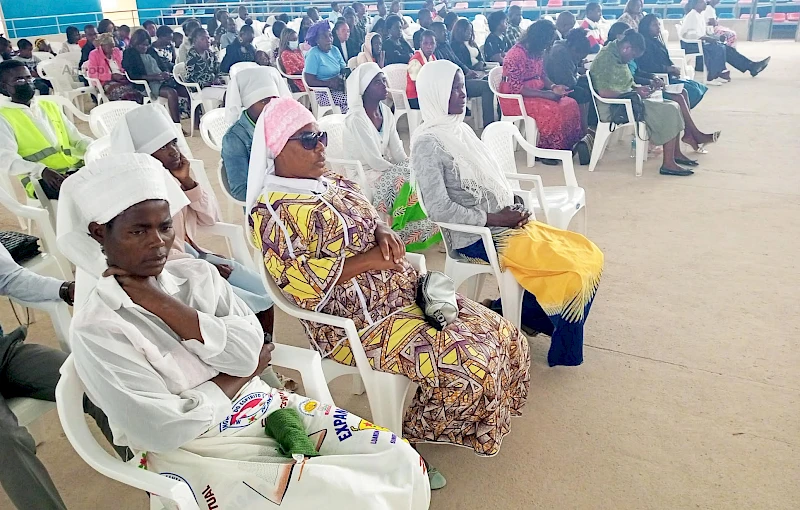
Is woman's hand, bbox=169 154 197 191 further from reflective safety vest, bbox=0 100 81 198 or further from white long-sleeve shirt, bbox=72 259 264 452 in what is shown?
reflective safety vest, bbox=0 100 81 198

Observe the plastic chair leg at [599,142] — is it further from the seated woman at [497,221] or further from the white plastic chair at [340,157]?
the seated woman at [497,221]

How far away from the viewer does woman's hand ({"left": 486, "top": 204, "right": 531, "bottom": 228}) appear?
2693 millimetres

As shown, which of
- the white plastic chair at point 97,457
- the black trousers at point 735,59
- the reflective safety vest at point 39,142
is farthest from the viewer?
the black trousers at point 735,59

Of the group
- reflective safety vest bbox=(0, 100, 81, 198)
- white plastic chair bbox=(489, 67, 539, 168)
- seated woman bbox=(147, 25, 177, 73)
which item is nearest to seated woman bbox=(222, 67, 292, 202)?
reflective safety vest bbox=(0, 100, 81, 198)

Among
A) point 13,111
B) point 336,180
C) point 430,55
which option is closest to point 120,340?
point 336,180

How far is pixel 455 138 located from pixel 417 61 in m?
3.71

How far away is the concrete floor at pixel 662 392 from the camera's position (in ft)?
6.52

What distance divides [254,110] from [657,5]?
1248cm

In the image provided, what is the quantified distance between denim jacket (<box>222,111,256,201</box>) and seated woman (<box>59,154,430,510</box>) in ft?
5.56

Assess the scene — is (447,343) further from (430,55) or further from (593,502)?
(430,55)

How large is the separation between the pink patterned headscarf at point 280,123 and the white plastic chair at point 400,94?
12.9 feet

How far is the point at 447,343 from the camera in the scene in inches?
77.6

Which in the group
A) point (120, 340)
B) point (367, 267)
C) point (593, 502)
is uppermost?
point (120, 340)

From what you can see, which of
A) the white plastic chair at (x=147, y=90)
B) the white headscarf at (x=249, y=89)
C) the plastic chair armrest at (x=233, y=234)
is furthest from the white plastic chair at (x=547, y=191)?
the white plastic chair at (x=147, y=90)
